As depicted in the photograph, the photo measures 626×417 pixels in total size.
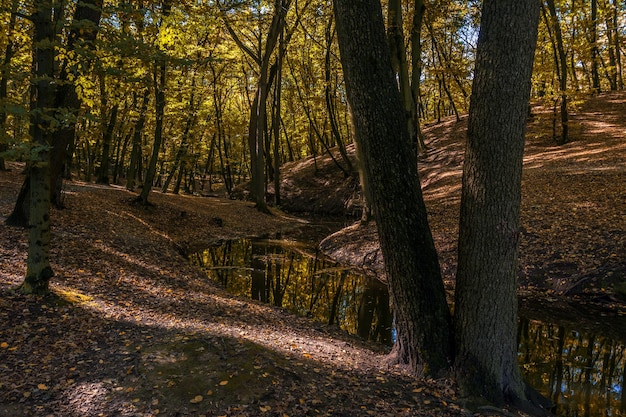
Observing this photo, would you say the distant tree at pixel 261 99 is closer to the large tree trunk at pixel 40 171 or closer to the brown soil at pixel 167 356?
the brown soil at pixel 167 356

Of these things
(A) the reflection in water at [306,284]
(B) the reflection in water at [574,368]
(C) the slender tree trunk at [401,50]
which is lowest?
(B) the reflection in water at [574,368]

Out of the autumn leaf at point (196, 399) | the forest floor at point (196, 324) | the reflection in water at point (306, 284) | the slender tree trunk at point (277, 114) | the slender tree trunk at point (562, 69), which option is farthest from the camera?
the slender tree trunk at point (277, 114)

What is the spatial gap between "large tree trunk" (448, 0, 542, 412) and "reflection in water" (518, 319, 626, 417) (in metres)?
1.16

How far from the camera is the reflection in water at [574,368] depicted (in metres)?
5.50

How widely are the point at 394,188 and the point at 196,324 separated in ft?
12.2

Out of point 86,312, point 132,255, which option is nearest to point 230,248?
point 132,255

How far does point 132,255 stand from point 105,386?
6.66 m

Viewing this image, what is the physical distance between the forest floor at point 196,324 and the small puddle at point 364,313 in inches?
40.8

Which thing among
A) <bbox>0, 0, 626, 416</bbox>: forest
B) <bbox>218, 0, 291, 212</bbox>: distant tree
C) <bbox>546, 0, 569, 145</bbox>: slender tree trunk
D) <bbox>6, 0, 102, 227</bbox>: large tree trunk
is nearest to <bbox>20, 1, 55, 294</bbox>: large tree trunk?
<bbox>0, 0, 626, 416</bbox>: forest

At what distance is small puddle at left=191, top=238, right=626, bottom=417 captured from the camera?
5879 mm

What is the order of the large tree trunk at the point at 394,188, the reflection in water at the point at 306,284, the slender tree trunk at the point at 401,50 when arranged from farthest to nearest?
the slender tree trunk at the point at 401,50 → the reflection in water at the point at 306,284 → the large tree trunk at the point at 394,188

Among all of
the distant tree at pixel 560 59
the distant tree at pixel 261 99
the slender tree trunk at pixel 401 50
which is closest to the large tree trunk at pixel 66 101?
the slender tree trunk at pixel 401 50

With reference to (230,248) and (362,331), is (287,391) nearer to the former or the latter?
(362,331)

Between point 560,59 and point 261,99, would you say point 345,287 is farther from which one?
point 560,59
